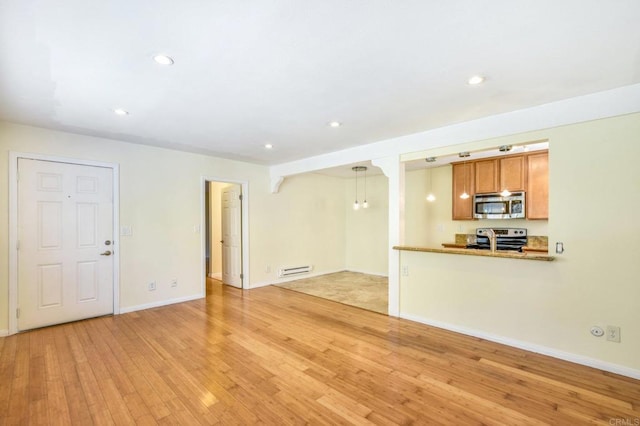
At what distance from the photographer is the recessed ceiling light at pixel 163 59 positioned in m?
2.02

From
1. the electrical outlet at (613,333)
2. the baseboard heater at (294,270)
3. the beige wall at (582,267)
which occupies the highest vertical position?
the beige wall at (582,267)

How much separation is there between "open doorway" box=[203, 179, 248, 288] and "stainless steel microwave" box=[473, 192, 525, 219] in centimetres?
427

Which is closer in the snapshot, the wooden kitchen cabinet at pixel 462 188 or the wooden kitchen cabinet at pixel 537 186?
the wooden kitchen cabinet at pixel 537 186

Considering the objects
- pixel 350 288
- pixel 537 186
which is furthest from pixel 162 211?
pixel 537 186

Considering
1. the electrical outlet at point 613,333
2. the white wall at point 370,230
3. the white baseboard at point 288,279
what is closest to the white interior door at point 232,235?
the white baseboard at point 288,279

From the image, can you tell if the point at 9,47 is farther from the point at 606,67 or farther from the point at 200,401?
the point at 606,67

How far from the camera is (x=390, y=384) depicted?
7.84 feet

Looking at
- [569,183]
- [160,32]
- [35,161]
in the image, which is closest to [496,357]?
[569,183]

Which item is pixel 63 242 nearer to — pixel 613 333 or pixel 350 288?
pixel 350 288

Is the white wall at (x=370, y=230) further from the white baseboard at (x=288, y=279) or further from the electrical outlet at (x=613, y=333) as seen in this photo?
the electrical outlet at (x=613, y=333)

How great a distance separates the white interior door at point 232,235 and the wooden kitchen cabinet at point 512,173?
4698mm

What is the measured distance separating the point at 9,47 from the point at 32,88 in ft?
2.49

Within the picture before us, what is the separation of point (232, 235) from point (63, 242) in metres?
2.62

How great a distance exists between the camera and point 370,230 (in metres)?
7.14
